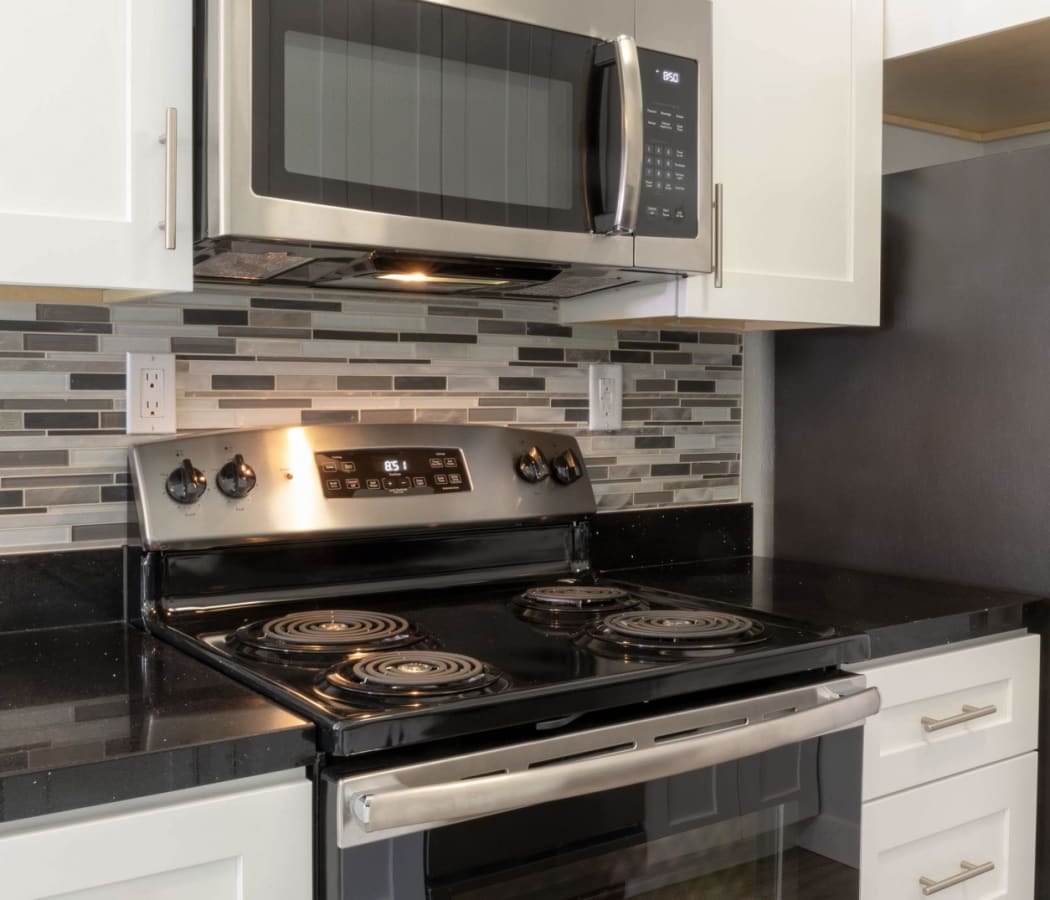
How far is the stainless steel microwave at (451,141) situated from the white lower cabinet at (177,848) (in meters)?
0.61

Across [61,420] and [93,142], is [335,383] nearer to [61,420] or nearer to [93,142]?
[61,420]

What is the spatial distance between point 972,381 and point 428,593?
997 mm

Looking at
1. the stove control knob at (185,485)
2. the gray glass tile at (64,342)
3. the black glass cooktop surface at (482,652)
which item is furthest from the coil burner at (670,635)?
the gray glass tile at (64,342)

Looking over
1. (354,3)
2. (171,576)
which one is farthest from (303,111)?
(171,576)

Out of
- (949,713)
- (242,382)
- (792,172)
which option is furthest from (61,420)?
(949,713)

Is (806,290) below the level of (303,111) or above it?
below

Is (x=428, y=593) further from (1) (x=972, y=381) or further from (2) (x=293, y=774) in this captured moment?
(1) (x=972, y=381)

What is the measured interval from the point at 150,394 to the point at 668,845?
0.92 meters

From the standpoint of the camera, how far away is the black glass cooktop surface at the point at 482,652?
116 centimetres

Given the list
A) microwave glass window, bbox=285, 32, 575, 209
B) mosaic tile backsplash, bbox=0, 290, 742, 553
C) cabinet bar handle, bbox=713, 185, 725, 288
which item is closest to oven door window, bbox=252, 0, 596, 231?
microwave glass window, bbox=285, 32, 575, 209

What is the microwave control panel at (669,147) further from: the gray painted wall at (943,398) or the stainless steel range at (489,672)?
the gray painted wall at (943,398)

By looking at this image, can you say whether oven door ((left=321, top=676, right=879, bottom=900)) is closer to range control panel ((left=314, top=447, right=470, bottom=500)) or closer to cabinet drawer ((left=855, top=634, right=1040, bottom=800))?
cabinet drawer ((left=855, top=634, right=1040, bottom=800))

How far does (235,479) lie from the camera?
1.60m

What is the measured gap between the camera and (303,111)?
4.40 feet
